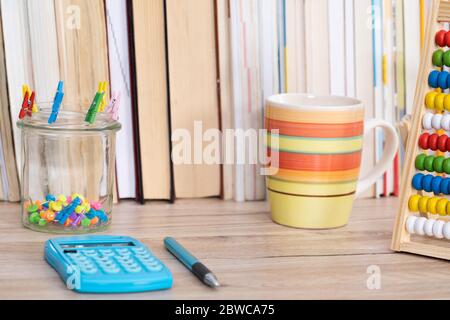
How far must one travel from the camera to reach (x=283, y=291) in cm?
77

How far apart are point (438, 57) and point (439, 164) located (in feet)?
0.39

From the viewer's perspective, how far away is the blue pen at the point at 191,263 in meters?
0.78

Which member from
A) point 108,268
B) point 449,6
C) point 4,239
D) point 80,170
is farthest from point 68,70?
point 449,6

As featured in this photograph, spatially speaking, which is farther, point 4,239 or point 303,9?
point 303,9

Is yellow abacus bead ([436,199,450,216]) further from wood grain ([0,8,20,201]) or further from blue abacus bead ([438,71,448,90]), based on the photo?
wood grain ([0,8,20,201])

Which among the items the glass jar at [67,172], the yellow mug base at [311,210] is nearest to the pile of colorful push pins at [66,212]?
the glass jar at [67,172]

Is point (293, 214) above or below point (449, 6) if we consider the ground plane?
below

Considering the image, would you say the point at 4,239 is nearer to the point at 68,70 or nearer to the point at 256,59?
the point at 68,70

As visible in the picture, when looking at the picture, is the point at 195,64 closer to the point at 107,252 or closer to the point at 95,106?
the point at 95,106

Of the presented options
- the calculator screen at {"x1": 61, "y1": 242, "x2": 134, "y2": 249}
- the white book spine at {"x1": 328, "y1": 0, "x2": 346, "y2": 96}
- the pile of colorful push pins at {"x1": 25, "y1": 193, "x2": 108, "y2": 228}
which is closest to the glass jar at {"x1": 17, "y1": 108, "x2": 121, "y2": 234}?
the pile of colorful push pins at {"x1": 25, "y1": 193, "x2": 108, "y2": 228}

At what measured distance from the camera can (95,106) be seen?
94 centimetres

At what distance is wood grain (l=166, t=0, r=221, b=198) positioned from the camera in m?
1.07

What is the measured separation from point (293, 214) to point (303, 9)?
28 cm
